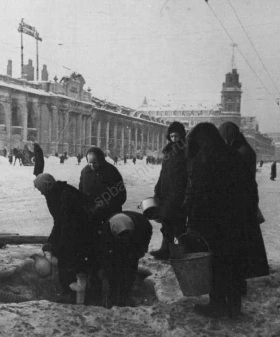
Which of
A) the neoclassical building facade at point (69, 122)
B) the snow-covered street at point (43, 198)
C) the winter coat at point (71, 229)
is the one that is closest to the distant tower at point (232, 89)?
the snow-covered street at point (43, 198)

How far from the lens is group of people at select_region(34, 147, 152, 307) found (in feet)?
11.1

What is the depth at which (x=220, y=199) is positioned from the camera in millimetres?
2783

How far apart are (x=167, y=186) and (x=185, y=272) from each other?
5.39ft

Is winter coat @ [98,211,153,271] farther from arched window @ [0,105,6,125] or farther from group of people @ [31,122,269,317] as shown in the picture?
arched window @ [0,105,6,125]

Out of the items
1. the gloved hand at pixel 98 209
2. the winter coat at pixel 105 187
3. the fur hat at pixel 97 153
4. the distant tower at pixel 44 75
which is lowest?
the gloved hand at pixel 98 209

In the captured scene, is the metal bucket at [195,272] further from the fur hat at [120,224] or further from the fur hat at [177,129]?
the fur hat at [177,129]

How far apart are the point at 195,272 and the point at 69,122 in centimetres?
1785

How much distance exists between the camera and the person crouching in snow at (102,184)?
12.1 ft

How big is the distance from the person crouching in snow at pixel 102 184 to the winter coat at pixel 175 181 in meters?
0.64

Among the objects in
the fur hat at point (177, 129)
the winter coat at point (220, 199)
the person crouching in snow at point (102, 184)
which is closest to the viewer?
the winter coat at point (220, 199)

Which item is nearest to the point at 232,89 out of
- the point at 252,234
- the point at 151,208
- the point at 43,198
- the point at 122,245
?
the point at 43,198

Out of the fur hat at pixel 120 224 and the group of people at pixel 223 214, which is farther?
the fur hat at pixel 120 224

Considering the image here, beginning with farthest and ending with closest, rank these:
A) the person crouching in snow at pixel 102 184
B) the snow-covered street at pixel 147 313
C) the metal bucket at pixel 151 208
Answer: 1. the metal bucket at pixel 151 208
2. the person crouching in snow at pixel 102 184
3. the snow-covered street at pixel 147 313

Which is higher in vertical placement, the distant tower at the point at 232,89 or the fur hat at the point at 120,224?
the distant tower at the point at 232,89
